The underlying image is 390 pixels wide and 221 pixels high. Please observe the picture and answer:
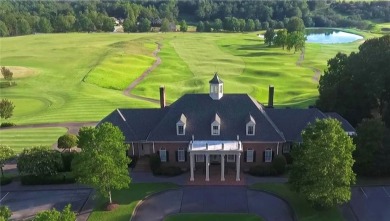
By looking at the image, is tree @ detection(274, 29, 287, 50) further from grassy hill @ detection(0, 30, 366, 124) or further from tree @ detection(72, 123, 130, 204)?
tree @ detection(72, 123, 130, 204)

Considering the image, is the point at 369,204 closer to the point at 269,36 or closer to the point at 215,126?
the point at 215,126

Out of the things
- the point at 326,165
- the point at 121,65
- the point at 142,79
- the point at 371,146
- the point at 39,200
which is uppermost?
the point at 326,165

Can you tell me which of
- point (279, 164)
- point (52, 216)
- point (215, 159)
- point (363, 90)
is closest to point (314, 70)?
point (363, 90)

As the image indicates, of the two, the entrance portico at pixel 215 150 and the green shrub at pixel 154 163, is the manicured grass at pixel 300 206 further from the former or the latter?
the green shrub at pixel 154 163

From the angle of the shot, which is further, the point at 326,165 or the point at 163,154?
the point at 163,154

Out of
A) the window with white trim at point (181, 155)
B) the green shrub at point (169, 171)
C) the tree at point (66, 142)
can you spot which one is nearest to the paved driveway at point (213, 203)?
the green shrub at point (169, 171)

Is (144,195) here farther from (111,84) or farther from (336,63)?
(111,84)

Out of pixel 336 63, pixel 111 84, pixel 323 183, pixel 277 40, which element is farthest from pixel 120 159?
pixel 277 40

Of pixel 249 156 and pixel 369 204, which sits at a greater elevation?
pixel 249 156
